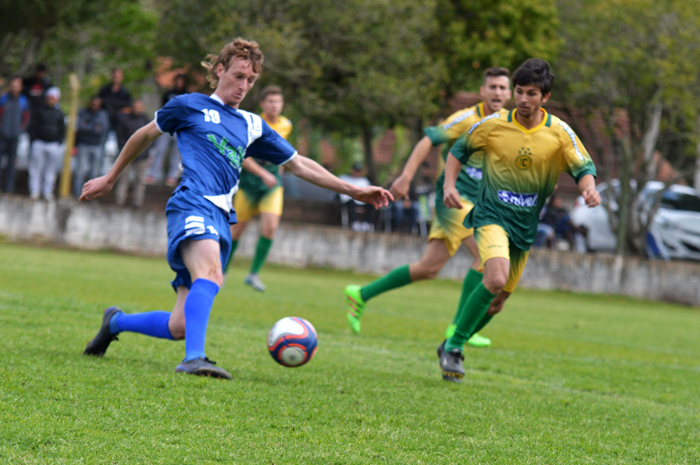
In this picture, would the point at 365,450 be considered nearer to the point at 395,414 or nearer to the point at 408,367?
the point at 395,414

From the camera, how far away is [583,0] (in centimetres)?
2097

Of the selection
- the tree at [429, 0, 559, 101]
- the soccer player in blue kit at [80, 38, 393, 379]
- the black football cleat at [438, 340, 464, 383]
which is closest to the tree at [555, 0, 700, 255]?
the tree at [429, 0, 559, 101]

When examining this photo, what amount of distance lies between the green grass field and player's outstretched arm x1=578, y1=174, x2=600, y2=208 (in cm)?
130

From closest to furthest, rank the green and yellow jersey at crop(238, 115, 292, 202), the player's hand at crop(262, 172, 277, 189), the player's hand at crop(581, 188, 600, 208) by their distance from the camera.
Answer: the player's hand at crop(581, 188, 600, 208) < the player's hand at crop(262, 172, 277, 189) < the green and yellow jersey at crop(238, 115, 292, 202)

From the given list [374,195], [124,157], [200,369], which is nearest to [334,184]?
[374,195]

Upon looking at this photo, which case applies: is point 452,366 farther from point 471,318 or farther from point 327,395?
point 327,395

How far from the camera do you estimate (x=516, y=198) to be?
5.71 metres

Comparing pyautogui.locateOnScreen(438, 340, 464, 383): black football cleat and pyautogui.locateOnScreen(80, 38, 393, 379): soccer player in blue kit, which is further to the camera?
pyautogui.locateOnScreen(438, 340, 464, 383): black football cleat

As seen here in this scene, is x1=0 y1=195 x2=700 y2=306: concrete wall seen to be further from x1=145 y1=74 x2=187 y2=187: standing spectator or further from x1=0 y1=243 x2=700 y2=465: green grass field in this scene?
x1=0 y1=243 x2=700 y2=465: green grass field

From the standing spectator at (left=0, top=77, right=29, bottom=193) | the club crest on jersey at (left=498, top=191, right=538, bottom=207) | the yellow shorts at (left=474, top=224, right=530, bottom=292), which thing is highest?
the standing spectator at (left=0, top=77, right=29, bottom=193)

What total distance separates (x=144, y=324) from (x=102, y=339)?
12.4 inches

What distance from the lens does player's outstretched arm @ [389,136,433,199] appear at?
6375mm

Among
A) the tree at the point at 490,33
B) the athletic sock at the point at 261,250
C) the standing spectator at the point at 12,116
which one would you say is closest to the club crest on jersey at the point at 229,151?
the athletic sock at the point at 261,250

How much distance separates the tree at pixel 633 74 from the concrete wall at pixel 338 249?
1028 mm
